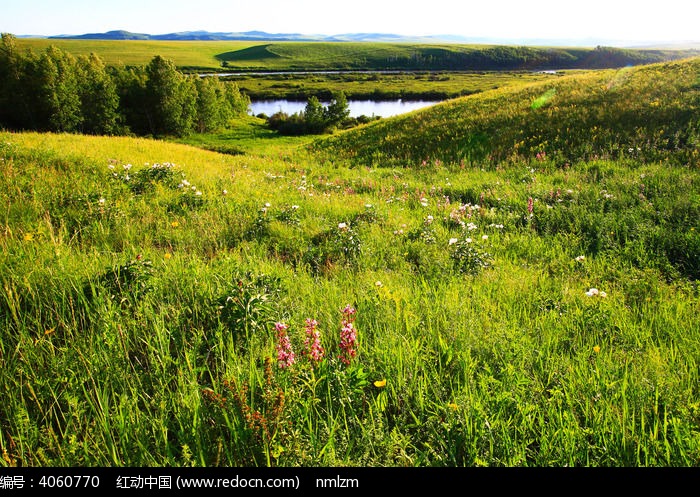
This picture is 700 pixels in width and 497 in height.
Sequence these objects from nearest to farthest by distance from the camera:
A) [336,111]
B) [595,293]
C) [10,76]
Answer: [595,293] → [10,76] → [336,111]

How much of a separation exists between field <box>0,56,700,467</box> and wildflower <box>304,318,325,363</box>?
2 centimetres

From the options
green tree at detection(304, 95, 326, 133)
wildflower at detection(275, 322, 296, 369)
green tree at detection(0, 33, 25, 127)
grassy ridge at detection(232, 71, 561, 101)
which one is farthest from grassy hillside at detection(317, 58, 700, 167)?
grassy ridge at detection(232, 71, 561, 101)

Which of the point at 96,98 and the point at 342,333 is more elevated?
the point at 96,98

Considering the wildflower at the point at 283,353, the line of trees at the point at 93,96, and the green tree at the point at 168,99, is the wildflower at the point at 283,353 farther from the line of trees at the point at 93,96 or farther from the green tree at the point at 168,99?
the green tree at the point at 168,99

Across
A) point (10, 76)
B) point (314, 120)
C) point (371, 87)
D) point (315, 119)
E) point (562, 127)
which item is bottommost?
point (562, 127)

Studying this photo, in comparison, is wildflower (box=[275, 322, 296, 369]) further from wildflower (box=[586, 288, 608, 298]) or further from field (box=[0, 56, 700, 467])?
wildflower (box=[586, 288, 608, 298])

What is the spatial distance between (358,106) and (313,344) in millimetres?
117701

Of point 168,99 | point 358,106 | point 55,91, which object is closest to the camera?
point 55,91

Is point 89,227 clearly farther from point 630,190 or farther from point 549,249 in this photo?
point 630,190

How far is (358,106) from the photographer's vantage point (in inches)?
4417

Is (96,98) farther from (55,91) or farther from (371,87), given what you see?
(371,87)

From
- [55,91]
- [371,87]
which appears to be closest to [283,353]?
[55,91]

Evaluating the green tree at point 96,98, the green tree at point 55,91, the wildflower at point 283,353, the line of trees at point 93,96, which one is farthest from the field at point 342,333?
the green tree at point 96,98

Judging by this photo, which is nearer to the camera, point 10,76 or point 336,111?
point 10,76
